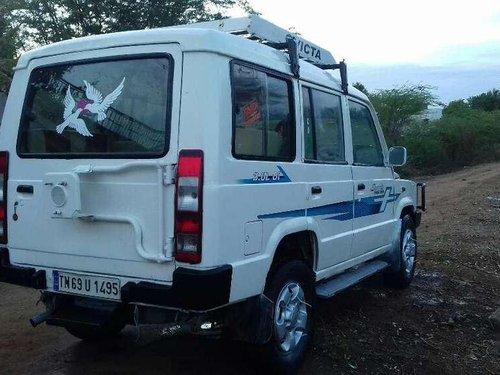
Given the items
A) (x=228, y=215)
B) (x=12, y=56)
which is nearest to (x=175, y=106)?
(x=228, y=215)

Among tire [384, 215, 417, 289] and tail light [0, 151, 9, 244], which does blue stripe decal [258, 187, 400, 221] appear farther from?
tail light [0, 151, 9, 244]

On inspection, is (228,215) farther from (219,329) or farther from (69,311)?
(69,311)

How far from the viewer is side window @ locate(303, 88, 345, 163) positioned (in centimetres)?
429

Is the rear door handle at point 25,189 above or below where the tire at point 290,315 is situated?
above

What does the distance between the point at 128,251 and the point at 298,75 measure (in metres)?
1.79

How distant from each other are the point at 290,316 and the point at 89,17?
1357cm

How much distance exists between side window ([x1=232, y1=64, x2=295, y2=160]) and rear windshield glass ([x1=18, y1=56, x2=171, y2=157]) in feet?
1.45

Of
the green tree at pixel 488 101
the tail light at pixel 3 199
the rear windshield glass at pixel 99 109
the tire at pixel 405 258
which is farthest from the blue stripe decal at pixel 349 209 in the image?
the green tree at pixel 488 101

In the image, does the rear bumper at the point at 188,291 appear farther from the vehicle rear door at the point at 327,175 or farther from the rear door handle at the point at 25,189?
the vehicle rear door at the point at 327,175

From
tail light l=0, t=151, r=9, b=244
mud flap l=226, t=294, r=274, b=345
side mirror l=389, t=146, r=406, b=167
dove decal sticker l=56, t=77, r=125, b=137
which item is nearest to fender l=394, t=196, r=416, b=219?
side mirror l=389, t=146, r=406, b=167

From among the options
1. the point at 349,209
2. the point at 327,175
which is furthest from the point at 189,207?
the point at 349,209

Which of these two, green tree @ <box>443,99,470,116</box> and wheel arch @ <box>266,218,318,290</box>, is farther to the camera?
green tree @ <box>443,99,470,116</box>

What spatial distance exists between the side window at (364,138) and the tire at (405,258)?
1.04m

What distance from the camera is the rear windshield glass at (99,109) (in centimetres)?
334
